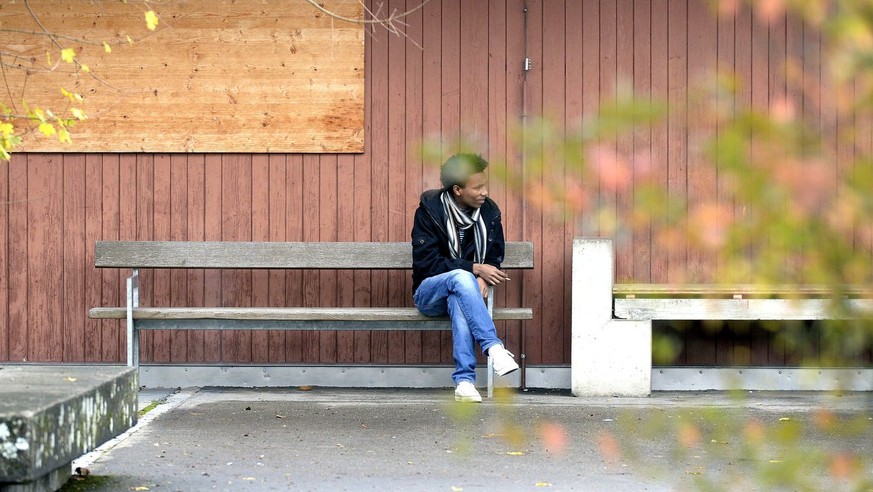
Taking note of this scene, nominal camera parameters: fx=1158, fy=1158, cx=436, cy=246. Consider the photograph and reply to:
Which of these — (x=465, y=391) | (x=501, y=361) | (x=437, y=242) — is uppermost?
(x=437, y=242)

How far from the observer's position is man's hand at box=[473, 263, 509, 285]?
645 cm

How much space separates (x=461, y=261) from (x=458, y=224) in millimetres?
221

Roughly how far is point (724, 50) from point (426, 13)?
1.81 metres

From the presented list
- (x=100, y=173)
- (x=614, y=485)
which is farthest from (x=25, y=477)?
(x=100, y=173)

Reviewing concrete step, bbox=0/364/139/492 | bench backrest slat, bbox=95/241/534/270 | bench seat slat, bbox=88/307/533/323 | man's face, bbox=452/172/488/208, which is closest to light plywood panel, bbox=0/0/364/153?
bench backrest slat, bbox=95/241/534/270

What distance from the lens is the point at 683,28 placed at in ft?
22.9

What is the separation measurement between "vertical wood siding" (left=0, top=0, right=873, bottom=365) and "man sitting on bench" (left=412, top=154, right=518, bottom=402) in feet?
1.63

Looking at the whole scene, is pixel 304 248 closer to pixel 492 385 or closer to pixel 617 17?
pixel 492 385

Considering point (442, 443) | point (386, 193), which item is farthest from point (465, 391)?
point (386, 193)

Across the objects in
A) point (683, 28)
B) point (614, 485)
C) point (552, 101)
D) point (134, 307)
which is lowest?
point (614, 485)

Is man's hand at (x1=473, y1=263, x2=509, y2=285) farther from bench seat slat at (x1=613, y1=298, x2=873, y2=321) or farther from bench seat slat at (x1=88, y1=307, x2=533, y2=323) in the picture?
bench seat slat at (x1=613, y1=298, x2=873, y2=321)

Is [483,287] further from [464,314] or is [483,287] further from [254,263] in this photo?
[254,263]

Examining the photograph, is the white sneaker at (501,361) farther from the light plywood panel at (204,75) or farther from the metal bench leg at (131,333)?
the metal bench leg at (131,333)

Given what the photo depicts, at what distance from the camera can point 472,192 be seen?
6.34 metres
